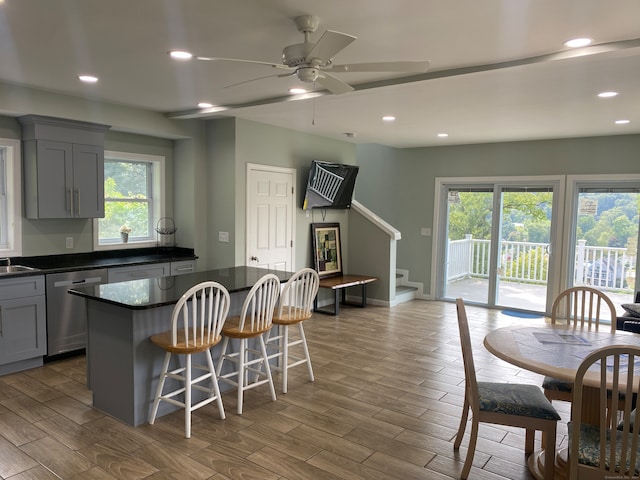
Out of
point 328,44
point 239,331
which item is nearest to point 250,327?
point 239,331

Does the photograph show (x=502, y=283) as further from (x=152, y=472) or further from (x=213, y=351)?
(x=152, y=472)

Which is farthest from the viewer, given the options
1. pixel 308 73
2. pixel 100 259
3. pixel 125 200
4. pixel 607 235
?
pixel 607 235

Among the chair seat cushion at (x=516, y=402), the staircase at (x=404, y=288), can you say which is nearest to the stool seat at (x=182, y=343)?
the chair seat cushion at (x=516, y=402)

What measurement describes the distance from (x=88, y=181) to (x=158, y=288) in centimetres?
207

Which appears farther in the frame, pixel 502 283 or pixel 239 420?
pixel 502 283

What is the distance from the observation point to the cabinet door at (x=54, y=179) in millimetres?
4559

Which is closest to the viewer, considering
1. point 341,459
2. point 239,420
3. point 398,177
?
point 341,459

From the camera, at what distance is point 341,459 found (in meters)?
2.86

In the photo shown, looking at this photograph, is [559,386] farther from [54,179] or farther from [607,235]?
[54,179]

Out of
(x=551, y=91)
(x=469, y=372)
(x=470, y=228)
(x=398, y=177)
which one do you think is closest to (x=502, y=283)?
(x=470, y=228)

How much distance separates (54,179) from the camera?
466 cm

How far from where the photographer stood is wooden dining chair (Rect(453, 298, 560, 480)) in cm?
249

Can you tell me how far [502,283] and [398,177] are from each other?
7.89 ft

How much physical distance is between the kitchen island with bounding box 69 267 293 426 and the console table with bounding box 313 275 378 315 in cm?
306
